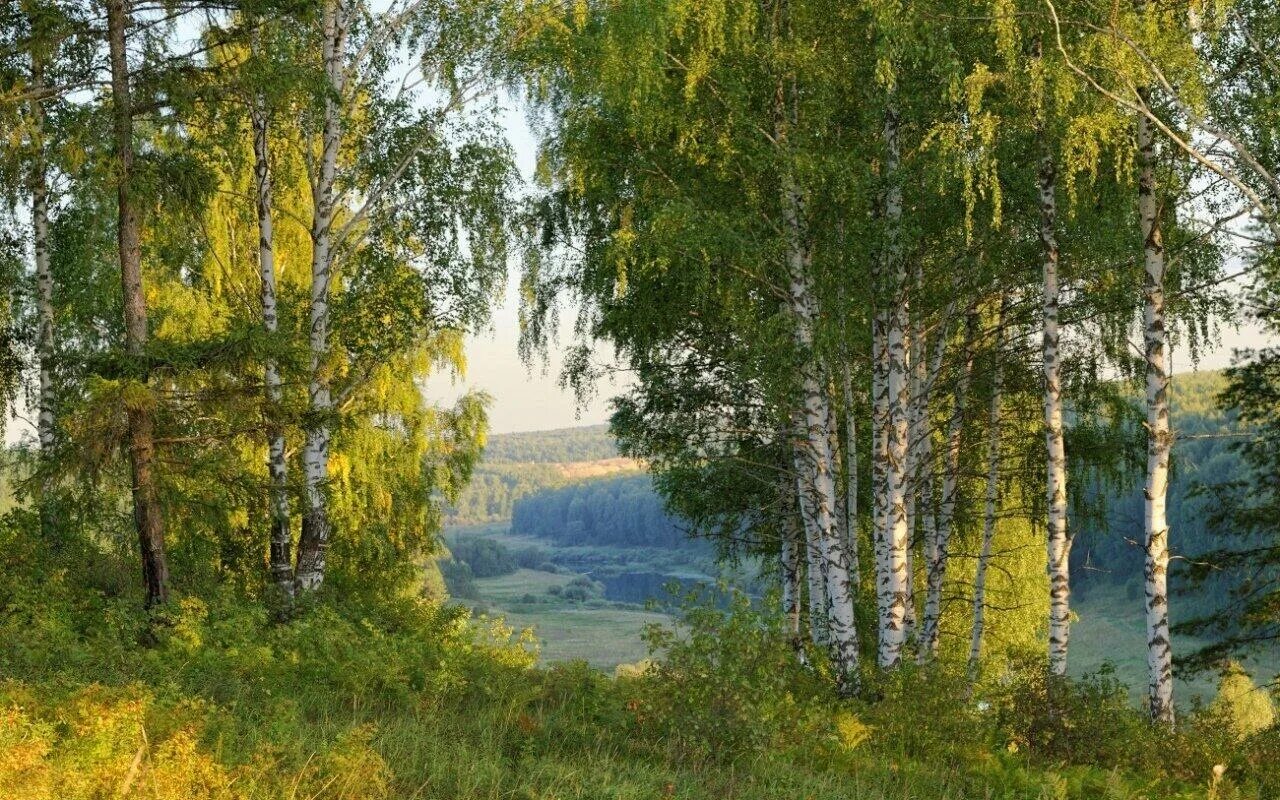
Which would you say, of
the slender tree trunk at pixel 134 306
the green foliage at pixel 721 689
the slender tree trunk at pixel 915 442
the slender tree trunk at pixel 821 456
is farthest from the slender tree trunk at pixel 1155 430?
the slender tree trunk at pixel 134 306

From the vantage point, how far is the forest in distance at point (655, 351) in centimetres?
752

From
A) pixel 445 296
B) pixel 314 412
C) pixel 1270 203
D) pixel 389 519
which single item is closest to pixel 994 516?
pixel 1270 203

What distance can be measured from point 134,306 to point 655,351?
6333 mm

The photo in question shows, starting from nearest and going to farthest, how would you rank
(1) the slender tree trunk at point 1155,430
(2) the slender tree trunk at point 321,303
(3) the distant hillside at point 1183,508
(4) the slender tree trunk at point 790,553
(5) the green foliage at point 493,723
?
1. (5) the green foliage at point 493,723
2. (1) the slender tree trunk at point 1155,430
3. (2) the slender tree trunk at point 321,303
4. (4) the slender tree trunk at point 790,553
5. (3) the distant hillside at point 1183,508

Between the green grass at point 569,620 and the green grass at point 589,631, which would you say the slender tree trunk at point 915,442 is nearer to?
the green grass at point 569,620

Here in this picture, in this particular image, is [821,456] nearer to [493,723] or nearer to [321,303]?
[493,723]

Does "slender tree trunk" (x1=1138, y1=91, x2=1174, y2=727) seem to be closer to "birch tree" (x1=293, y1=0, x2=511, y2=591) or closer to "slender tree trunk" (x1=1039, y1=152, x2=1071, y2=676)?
"slender tree trunk" (x1=1039, y1=152, x2=1071, y2=676)

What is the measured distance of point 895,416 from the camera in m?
10.6

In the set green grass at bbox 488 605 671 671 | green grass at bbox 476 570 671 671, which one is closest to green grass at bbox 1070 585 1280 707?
green grass at bbox 488 605 671 671

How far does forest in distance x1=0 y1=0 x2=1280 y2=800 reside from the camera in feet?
24.7

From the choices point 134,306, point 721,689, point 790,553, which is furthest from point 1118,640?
point 134,306

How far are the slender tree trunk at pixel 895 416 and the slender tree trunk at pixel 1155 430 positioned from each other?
2.29 m

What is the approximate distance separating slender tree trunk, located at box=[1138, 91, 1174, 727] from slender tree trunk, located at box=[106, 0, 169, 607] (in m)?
9.31

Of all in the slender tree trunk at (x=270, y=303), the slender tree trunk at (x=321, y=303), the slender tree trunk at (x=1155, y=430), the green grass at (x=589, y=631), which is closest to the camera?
the slender tree trunk at (x=1155, y=430)
